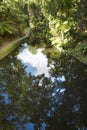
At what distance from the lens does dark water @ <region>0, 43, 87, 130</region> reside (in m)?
10.5

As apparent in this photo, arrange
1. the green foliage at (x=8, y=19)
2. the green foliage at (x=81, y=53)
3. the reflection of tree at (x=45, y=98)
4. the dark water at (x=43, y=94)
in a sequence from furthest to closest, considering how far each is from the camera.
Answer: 1. the green foliage at (x=8, y=19)
2. the green foliage at (x=81, y=53)
3. the reflection of tree at (x=45, y=98)
4. the dark water at (x=43, y=94)

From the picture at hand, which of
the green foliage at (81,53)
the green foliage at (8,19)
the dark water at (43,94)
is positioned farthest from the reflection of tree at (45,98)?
the green foliage at (8,19)

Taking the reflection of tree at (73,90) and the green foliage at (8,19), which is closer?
the reflection of tree at (73,90)

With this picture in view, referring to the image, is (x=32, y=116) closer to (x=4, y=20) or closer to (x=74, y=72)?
(x=74, y=72)

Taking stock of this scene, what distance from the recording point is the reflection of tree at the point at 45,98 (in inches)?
417

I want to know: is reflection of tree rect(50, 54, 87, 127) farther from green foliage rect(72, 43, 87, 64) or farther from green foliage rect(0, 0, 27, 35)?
green foliage rect(0, 0, 27, 35)

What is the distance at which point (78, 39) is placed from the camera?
24328mm

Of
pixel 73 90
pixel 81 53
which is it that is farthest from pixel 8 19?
pixel 73 90

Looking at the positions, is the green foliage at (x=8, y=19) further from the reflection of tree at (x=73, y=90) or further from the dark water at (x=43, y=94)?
the reflection of tree at (x=73, y=90)

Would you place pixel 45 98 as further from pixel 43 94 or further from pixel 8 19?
pixel 8 19

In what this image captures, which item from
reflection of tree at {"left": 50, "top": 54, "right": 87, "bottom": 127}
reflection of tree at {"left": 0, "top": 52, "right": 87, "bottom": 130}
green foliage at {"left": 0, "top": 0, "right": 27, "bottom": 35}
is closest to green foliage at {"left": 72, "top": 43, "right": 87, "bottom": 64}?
reflection of tree at {"left": 50, "top": 54, "right": 87, "bottom": 127}

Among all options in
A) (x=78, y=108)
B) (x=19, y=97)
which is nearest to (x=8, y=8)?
(x=19, y=97)

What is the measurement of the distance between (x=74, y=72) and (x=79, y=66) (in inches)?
53.2

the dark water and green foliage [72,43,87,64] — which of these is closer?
the dark water
